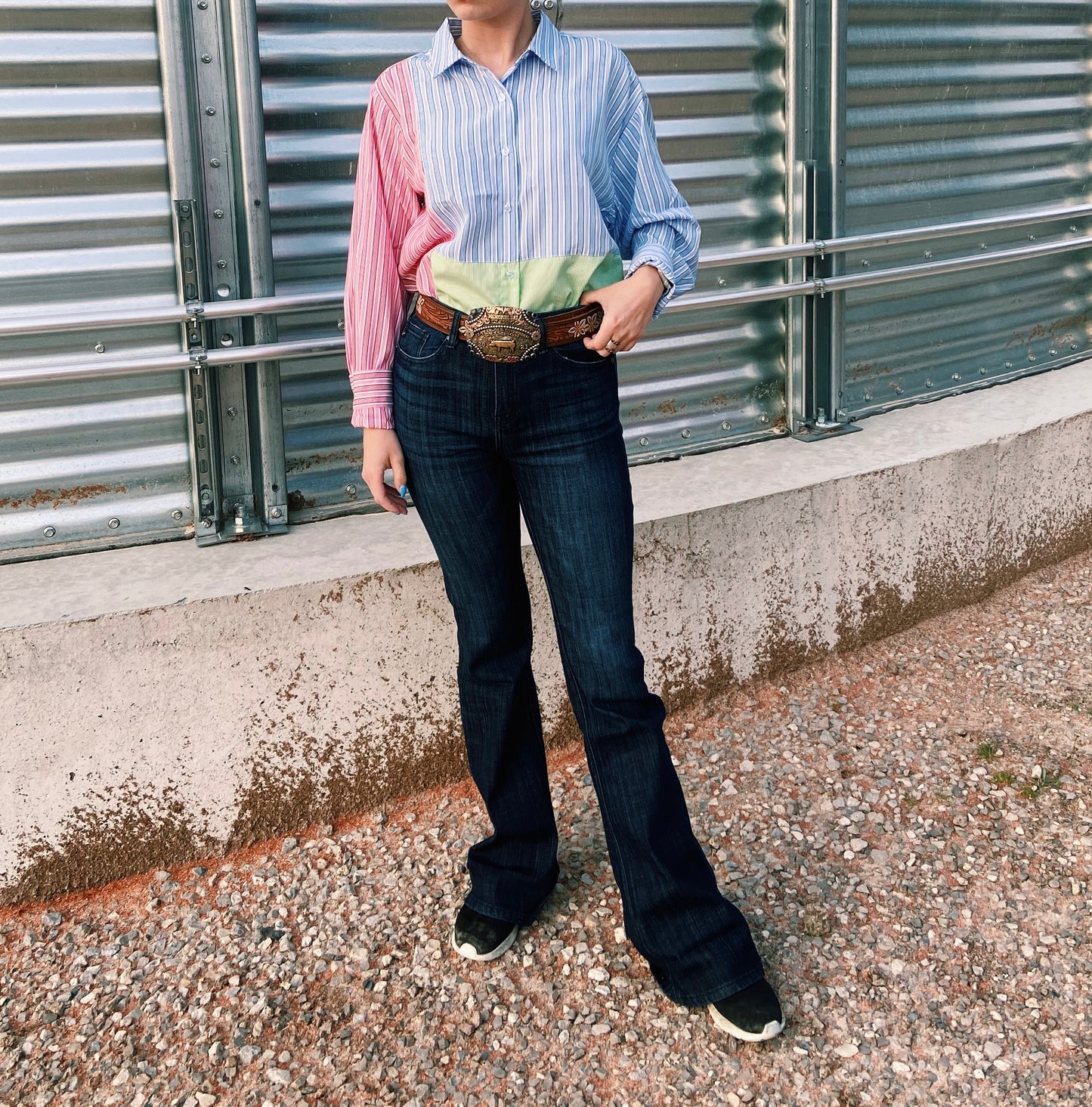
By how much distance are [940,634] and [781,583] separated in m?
0.82

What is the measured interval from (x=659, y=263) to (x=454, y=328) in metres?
0.44

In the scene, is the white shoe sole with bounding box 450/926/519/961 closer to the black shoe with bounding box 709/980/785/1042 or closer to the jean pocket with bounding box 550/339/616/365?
the black shoe with bounding box 709/980/785/1042

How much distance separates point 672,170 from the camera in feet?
14.9

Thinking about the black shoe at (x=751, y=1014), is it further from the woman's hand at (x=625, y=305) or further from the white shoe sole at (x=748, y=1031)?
the woman's hand at (x=625, y=305)

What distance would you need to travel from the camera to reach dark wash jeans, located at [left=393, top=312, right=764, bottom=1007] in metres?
2.58

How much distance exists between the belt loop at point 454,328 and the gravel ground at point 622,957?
1519 millimetres

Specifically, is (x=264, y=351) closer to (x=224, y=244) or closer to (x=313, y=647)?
(x=224, y=244)

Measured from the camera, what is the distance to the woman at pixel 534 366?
8.20ft

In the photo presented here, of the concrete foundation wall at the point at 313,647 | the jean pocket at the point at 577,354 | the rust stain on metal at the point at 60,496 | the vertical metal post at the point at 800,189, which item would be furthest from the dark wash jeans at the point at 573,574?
the vertical metal post at the point at 800,189

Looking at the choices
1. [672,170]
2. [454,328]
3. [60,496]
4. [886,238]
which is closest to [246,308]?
[60,496]

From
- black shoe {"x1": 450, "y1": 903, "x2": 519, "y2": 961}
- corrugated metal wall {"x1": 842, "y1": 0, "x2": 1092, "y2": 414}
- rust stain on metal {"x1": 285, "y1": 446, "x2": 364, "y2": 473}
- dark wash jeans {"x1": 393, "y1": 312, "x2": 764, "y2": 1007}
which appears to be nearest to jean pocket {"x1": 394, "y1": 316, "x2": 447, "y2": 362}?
dark wash jeans {"x1": 393, "y1": 312, "x2": 764, "y2": 1007}

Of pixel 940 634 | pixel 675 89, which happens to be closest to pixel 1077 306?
pixel 940 634

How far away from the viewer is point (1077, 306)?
6.21 metres

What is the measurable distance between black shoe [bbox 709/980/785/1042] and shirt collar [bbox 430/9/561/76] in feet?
6.53
